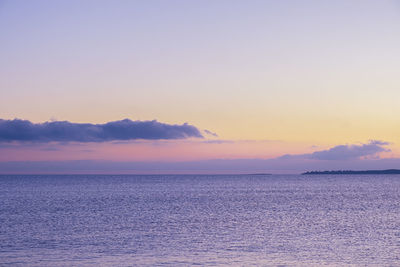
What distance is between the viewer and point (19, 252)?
3083cm

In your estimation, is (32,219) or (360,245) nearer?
(360,245)

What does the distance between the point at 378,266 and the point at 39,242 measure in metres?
22.6

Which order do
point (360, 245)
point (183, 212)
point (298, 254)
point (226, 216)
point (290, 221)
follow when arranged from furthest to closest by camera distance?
point (183, 212) → point (226, 216) → point (290, 221) → point (360, 245) → point (298, 254)

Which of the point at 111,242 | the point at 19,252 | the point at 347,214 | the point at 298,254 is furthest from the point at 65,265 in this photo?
the point at 347,214

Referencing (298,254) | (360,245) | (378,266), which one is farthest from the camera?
(360,245)

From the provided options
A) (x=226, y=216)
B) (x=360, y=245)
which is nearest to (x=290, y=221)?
(x=226, y=216)

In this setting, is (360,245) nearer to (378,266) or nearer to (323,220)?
(378,266)

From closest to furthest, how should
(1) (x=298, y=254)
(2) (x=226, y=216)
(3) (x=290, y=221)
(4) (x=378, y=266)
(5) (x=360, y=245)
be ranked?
(4) (x=378, y=266) < (1) (x=298, y=254) < (5) (x=360, y=245) < (3) (x=290, y=221) < (2) (x=226, y=216)

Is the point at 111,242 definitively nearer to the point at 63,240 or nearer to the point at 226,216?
the point at 63,240

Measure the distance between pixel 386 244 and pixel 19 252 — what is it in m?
24.4

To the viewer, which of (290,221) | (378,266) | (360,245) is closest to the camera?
(378,266)

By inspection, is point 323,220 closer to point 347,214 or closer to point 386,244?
point 347,214

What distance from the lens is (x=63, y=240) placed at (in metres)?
35.5

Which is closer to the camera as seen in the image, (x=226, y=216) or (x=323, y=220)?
(x=323, y=220)
